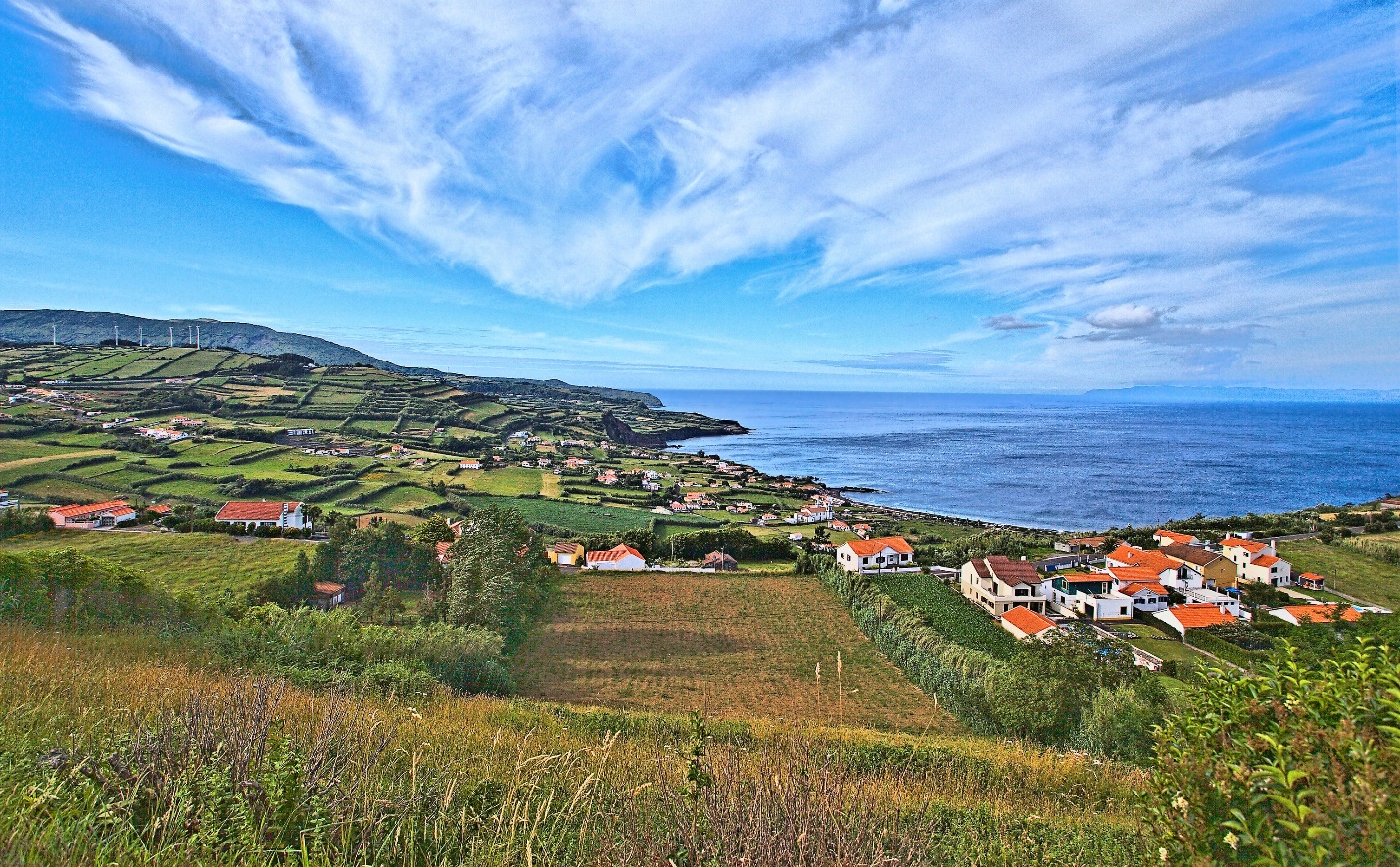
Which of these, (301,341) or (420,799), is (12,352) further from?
(420,799)

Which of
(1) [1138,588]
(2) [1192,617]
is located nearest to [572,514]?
(1) [1138,588]

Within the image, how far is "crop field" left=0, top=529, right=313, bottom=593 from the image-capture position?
19.8 metres

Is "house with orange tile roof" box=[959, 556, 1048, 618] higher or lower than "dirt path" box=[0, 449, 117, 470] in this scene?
lower

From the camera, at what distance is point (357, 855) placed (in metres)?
2.31

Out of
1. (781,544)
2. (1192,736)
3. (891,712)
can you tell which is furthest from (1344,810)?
(781,544)

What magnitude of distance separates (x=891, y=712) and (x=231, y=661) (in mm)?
14326

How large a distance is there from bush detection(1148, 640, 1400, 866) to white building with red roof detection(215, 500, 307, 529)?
3663cm

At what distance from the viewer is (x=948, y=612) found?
24234mm

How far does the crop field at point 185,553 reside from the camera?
1977 cm

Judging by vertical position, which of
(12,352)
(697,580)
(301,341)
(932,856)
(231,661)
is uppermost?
(301,341)

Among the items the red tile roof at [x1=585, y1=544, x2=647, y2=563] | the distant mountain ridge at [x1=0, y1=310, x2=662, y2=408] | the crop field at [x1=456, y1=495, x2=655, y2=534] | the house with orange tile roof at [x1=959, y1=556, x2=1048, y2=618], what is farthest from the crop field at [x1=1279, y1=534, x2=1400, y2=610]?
the distant mountain ridge at [x1=0, y1=310, x2=662, y2=408]

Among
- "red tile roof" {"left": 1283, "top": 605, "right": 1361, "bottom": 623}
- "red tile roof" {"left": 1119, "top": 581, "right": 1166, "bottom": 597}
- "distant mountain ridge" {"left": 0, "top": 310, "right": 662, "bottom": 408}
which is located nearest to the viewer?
"red tile roof" {"left": 1283, "top": 605, "right": 1361, "bottom": 623}

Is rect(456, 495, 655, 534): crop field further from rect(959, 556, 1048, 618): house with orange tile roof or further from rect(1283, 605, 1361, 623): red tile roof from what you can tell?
rect(1283, 605, 1361, 623): red tile roof

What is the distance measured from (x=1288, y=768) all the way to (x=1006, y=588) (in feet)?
87.0
